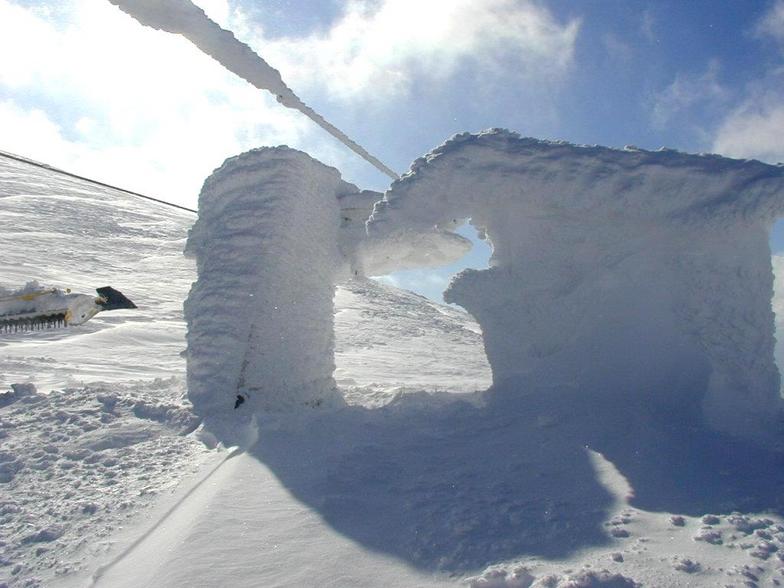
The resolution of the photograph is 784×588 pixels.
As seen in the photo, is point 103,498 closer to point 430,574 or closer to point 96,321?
point 430,574

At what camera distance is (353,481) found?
4031 millimetres

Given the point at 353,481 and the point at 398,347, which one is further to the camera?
the point at 398,347

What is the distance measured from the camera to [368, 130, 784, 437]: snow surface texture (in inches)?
204

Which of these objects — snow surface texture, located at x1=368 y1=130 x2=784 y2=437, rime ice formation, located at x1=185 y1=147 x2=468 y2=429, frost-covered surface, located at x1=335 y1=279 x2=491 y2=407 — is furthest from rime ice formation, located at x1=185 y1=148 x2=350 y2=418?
snow surface texture, located at x1=368 y1=130 x2=784 y2=437

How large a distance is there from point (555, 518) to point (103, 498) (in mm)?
2838

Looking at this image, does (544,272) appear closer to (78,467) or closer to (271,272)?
(271,272)

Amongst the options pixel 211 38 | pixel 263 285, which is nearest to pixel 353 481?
pixel 263 285

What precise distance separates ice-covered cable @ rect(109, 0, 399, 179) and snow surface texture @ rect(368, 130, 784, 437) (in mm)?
2112

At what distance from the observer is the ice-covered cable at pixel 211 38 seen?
600 cm

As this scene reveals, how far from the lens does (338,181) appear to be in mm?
7594

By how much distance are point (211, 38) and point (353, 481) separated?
491 cm

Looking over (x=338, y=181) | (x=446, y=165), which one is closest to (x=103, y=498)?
(x=446, y=165)

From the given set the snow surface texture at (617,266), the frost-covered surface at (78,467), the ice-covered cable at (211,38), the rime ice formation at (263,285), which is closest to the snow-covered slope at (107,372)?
the frost-covered surface at (78,467)

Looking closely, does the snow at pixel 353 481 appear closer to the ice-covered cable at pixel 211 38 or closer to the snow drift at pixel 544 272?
the snow drift at pixel 544 272
